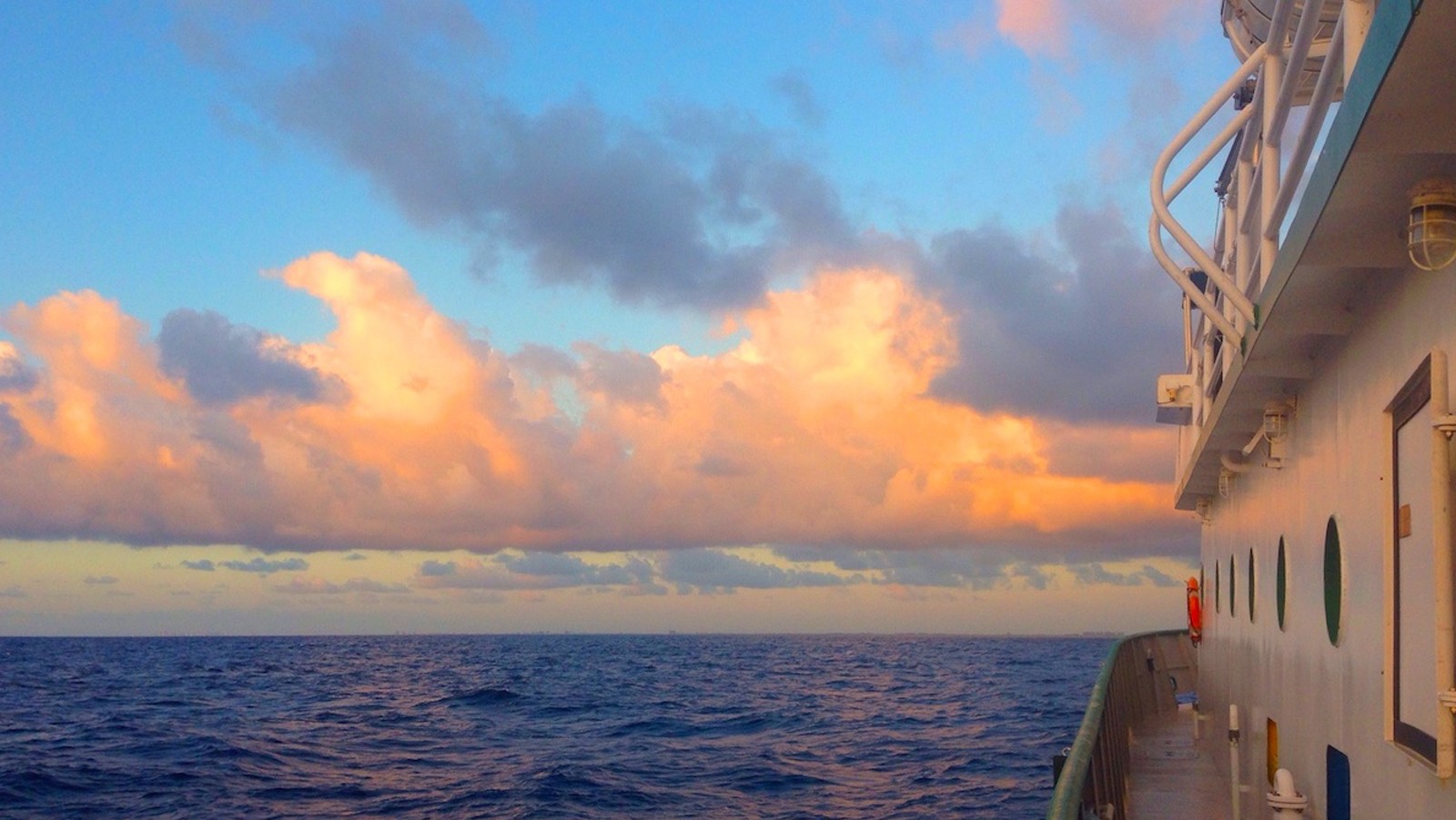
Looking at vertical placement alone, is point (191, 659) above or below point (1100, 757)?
below

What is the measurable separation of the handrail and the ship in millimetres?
48

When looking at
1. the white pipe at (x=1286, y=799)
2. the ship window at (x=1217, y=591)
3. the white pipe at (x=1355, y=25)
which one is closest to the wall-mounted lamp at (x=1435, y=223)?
the white pipe at (x=1355, y=25)

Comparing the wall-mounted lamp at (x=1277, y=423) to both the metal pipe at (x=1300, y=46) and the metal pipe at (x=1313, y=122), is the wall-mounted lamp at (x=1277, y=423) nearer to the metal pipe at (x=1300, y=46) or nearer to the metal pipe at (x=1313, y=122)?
the metal pipe at (x=1313, y=122)

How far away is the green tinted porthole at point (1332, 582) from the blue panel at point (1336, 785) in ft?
2.30

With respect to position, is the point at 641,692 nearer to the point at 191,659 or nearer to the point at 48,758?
the point at 48,758

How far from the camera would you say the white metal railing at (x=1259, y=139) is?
18.2 feet

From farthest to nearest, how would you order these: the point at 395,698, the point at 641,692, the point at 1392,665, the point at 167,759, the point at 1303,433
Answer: the point at 641,692, the point at 395,698, the point at 167,759, the point at 1303,433, the point at 1392,665

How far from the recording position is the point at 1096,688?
1171 centimetres

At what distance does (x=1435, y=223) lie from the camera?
421 cm

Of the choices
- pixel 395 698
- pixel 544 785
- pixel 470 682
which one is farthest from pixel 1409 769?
pixel 470 682

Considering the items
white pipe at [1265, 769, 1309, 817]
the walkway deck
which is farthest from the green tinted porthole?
the walkway deck

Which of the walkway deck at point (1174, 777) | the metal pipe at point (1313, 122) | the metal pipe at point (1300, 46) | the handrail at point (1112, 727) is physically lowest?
the walkway deck at point (1174, 777)

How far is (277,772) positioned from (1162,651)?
69.9 feet

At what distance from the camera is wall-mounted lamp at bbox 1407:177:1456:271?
4.21 m
